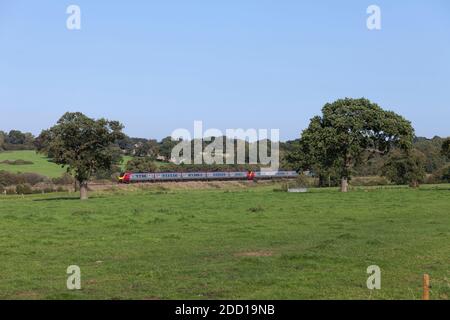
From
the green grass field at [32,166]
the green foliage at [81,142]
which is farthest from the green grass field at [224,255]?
the green grass field at [32,166]

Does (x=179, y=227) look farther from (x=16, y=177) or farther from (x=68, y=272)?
(x=16, y=177)

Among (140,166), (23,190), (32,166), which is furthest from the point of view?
(32,166)

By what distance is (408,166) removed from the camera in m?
80.5

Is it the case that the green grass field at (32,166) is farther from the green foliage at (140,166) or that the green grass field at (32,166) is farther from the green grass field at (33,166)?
the green foliage at (140,166)

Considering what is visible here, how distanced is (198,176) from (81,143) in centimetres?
5397

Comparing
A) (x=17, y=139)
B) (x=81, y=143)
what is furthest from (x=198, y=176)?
(x=17, y=139)

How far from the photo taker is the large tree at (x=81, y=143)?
179 ft

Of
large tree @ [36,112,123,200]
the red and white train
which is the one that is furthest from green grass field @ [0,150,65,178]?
large tree @ [36,112,123,200]

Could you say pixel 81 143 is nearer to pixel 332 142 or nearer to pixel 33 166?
pixel 332 142

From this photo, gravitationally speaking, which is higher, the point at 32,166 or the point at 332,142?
the point at 332,142

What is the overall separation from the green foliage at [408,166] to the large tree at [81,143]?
143ft

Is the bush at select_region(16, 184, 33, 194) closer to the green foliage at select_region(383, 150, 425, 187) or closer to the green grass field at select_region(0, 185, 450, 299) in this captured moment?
the green grass field at select_region(0, 185, 450, 299)
